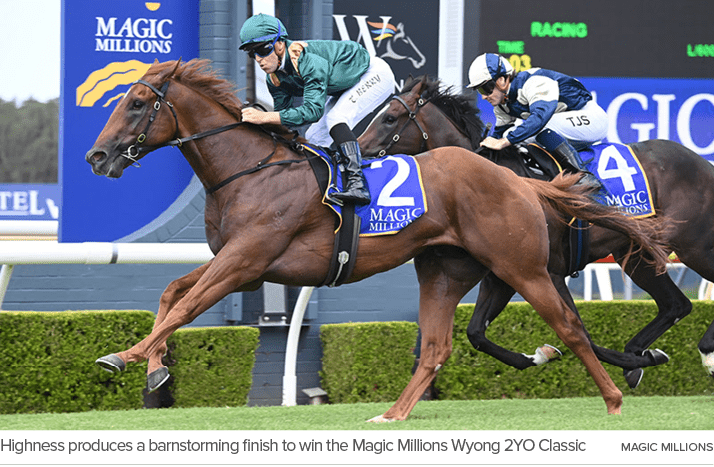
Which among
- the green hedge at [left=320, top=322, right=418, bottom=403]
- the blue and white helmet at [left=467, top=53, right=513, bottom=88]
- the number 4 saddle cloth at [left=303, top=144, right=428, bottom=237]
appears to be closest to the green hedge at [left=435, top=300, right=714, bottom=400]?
the green hedge at [left=320, top=322, right=418, bottom=403]

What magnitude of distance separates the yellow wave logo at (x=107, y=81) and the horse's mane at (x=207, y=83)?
2.46 metres

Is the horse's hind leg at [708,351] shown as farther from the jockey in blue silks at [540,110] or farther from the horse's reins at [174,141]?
the horse's reins at [174,141]

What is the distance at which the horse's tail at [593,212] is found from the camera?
181 inches

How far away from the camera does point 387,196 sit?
413cm

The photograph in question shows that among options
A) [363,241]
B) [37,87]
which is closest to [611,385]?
[363,241]

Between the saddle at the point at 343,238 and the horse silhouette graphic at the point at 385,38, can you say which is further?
the horse silhouette graphic at the point at 385,38

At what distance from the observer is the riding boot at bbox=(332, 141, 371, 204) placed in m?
4.02

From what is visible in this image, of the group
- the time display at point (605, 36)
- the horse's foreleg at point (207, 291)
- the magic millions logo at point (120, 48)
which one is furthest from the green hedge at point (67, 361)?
the time display at point (605, 36)

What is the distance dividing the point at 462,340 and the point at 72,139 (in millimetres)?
2941

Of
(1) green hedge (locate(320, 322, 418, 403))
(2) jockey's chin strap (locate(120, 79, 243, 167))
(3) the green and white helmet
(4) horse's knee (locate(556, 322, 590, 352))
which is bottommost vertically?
(1) green hedge (locate(320, 322, 418, 403))

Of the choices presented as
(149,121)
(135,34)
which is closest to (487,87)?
(149,121)

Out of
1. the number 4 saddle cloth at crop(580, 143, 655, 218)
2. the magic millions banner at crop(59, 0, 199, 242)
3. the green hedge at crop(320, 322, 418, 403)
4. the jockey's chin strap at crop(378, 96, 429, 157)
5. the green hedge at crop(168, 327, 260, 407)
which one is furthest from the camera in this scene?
the magic millions banner at crop(59, 0, 199, 242)

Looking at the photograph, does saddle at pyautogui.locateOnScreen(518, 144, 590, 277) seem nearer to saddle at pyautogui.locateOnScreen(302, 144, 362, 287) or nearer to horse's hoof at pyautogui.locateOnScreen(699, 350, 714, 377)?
horse's hoof at pyautogui.locateOnScreen(699, 350, 714, 377)
